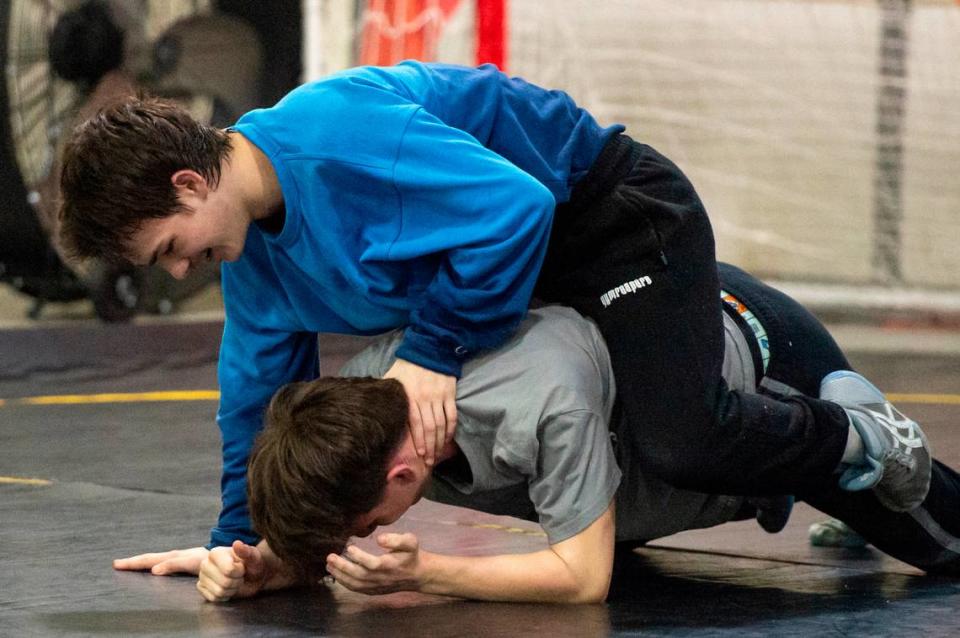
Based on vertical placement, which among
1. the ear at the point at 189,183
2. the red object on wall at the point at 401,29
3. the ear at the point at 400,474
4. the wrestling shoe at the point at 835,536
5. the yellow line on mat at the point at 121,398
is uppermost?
the ear at the point at 189,183

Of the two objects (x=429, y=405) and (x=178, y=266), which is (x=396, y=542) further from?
(x=178, y=266)

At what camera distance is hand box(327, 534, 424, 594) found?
219 cm

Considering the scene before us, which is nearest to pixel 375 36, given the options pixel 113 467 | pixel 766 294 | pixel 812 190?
pixel 812 190

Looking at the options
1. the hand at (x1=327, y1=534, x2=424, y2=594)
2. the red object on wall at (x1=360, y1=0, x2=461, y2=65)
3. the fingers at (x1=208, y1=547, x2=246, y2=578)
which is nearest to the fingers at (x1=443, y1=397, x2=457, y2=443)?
the hand at (x1=327, y1=534, x2=424, y2=594)

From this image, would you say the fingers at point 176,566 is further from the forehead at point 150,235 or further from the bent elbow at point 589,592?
the bent elbow at point 589,592

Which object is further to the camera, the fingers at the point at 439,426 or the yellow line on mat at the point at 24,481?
the yellow line on mat at the point at 24,481

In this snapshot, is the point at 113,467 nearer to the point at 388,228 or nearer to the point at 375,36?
the point at 388,228

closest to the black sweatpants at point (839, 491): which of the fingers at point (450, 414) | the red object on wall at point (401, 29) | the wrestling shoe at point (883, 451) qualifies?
the wrestling shoe at point (883, 451)

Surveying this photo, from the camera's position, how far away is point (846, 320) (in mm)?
7625

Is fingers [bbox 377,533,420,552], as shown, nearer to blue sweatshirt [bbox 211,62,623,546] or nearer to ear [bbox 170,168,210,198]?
blue sweatshirt [bbox 211,62,623,546]

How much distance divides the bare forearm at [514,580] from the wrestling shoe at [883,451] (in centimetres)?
47

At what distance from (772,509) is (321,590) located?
0.75 m

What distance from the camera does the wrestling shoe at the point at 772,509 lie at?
2.65 meters

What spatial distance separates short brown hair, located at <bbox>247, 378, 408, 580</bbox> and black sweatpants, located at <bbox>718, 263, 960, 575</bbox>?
2.34ft
